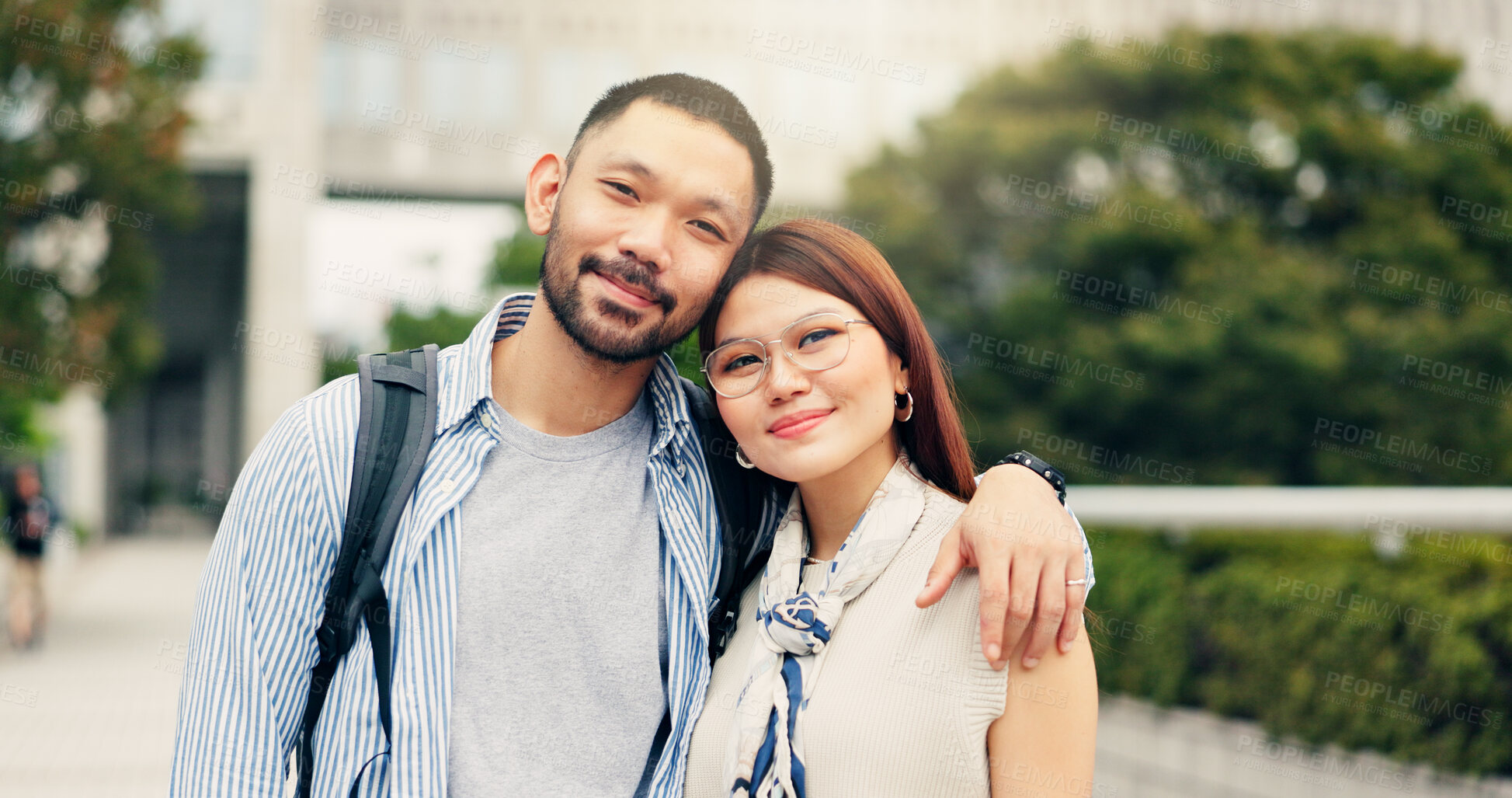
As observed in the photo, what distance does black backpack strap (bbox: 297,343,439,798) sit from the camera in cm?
206

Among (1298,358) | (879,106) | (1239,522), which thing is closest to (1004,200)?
(1298,358)

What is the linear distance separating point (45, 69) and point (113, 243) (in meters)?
1.97

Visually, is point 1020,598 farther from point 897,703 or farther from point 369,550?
point 369,550

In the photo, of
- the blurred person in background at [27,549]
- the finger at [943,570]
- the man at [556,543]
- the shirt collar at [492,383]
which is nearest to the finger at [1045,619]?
the man at [556,543]

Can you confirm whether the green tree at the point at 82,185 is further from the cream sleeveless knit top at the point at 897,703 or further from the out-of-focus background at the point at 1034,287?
the cream sleeveless knit top at the point at 897,703

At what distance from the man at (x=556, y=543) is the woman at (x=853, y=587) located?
89mm

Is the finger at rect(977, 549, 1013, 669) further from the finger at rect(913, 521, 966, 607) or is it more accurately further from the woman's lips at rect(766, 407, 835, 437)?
the woman's lips at rect(766, 407, 835, 437)

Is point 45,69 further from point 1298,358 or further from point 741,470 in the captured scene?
point 1298,358

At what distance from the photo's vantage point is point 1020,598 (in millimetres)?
2051

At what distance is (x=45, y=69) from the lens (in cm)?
1066

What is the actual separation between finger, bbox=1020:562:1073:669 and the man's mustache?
0.88 m

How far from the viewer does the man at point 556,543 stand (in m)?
2.02

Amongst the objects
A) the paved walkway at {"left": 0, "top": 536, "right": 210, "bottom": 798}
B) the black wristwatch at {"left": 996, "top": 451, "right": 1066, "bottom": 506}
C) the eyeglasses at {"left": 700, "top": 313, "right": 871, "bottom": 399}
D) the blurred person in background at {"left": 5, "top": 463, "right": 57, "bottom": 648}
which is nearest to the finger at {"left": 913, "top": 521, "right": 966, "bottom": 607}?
the black wristwatch at {"left": 996, "top": 451, "right": 1066, "bottom": 506}

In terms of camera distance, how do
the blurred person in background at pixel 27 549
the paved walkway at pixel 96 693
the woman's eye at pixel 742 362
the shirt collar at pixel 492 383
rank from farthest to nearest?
the blurred person in background at pixel 27 549
the paved walkway at pixel 96 693
the woman's eye at pixel 742 362
the shirt collar at pixel 492 383
